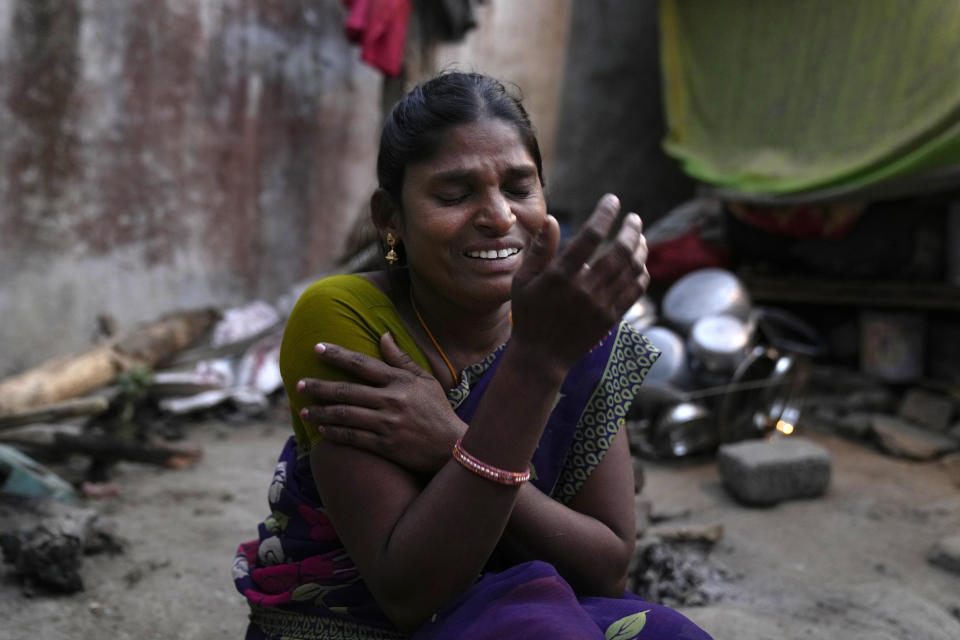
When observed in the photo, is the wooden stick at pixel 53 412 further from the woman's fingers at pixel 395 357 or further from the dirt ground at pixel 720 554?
the woman's fingers at pixel 395 357

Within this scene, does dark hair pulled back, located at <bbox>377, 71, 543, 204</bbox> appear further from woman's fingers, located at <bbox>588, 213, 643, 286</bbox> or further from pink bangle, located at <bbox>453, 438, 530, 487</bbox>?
pink bangle, located at <bbox>453, 438, 530, 487</bbox>

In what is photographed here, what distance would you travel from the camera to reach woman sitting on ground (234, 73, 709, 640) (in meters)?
1.20

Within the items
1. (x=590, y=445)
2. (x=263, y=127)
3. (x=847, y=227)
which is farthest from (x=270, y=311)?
(x=590, y=445)

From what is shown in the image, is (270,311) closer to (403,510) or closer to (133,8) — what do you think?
(133,8)

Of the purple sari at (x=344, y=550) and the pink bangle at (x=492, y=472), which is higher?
the pink bangle at (x=492, y=472)

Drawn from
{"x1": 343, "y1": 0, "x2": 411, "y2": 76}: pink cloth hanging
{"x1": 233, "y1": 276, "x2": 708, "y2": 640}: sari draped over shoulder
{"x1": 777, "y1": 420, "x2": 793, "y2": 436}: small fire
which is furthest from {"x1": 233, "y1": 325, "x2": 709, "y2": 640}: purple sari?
{"x1": 343, "y1": 0, "x2": 411, "y2": 76}: pink cloth hanging

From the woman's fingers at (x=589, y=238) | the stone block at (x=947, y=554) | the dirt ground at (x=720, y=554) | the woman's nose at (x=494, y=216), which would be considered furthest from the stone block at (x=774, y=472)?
the woman's fingers at (x=589, y=238)

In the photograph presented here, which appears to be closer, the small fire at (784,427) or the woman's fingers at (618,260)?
the woman's fingers at (618,260)

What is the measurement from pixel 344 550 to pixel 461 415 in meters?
0.34

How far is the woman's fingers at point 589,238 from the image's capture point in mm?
1088

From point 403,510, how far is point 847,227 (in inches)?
202

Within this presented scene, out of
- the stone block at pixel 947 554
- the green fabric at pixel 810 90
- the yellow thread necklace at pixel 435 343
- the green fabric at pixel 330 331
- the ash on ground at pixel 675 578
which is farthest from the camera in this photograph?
the green fabric at pixel 810 90

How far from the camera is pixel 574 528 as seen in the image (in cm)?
145

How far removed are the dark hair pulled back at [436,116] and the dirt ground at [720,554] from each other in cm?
159
